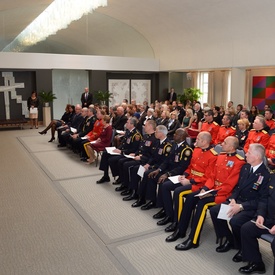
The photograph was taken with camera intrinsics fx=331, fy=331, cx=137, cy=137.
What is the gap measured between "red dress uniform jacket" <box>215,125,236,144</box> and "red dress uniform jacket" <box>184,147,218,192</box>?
3.11 m

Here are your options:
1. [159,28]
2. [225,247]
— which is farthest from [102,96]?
[225,247]

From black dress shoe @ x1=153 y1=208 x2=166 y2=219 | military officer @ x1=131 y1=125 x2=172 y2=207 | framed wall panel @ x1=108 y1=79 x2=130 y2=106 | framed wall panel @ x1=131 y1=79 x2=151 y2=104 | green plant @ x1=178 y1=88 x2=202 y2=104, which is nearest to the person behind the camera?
black dress shoe @ x1=153 y1=208 x2=166 y2=219

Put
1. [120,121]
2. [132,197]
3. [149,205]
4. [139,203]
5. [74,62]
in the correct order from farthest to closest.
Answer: [74,62] < [120,121] < [132,197] < [139,203] < [149,205]

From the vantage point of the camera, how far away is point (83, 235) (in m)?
4.24

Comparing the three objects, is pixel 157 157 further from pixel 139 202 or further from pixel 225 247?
pixel 225 247

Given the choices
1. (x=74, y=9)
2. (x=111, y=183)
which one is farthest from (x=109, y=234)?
(x=74, y=9)

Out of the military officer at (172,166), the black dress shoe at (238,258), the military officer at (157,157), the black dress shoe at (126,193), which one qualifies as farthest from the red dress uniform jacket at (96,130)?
the black dress shoe at (238,258)

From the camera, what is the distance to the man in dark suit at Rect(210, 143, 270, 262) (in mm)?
3551

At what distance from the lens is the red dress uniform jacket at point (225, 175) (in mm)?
3914

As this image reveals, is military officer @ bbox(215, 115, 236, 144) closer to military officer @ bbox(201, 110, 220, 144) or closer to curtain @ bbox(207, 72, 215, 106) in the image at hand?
military officer @ bbox(201, 110, 220, 144)

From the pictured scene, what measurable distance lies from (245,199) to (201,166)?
33.1 inches

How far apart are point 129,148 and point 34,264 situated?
9.97 feet

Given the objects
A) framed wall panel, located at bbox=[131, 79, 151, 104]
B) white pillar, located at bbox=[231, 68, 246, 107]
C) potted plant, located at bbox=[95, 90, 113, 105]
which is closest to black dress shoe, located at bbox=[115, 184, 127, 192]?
white pillar, located at bbox=[231, 68, 246, 107]

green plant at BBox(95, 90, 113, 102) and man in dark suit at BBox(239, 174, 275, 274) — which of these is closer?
man in dark suit at BBox(239, 174, 275, 274)
